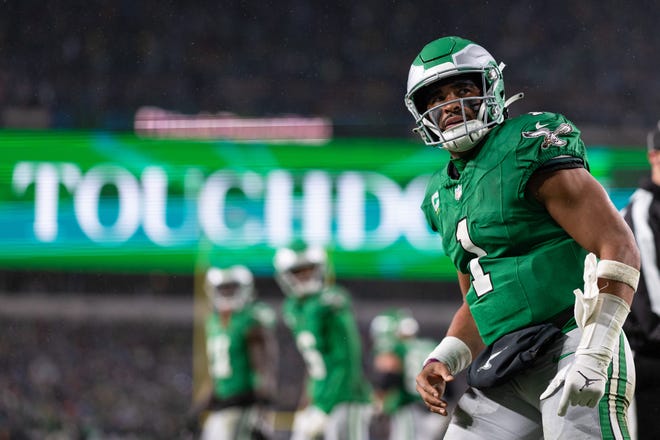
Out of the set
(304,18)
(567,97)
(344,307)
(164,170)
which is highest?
(304,18)

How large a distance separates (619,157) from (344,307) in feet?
16.9

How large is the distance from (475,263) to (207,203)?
29.8ft

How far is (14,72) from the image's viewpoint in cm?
1408

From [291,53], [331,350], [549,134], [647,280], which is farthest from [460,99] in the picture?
[291,53]

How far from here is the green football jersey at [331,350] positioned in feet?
21.0

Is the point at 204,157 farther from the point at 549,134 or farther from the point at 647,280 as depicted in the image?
the point at 549,134

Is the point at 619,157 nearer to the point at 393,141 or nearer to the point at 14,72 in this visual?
the point at 393,141

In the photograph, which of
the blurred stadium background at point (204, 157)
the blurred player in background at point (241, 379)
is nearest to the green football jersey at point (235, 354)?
the blurred player in background at point (241, 379)

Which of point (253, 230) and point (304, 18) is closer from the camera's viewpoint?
point (253, 230)

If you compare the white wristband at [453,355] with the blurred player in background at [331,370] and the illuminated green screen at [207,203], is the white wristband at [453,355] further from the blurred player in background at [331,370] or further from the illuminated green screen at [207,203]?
the illuminated green screen at [207,203]

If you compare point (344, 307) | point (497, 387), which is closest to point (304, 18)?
point (344, 307)

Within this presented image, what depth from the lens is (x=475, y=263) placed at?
237 centimetres

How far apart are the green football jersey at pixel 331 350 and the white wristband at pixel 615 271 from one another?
4.34 m

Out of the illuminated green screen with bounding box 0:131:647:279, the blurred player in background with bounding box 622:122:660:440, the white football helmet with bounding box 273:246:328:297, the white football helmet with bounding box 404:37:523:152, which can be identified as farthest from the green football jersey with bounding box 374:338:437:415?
the white football helmet with bounding box 404:37:523:152
